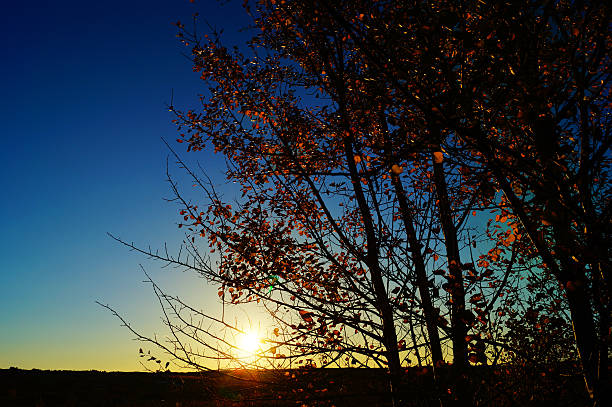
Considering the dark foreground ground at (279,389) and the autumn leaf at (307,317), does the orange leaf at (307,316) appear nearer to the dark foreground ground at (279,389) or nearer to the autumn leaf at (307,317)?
the autumn leaf at (307,317)

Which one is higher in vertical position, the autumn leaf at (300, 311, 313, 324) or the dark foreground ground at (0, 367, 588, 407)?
the autumn leaf at (300, 311, 313, 324)

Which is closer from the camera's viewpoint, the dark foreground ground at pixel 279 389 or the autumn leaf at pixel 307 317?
the dark foreground ground at pixel 279 389

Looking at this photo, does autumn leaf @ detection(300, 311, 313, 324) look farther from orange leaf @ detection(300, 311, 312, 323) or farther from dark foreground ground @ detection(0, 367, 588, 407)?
dark foreground ground @ detection(0, 367, 588, 407)

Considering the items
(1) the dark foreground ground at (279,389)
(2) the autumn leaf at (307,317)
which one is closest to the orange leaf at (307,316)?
(2) the autumn leaf at (307,317)

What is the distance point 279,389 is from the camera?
15.2 feet

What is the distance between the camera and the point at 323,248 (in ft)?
17.0

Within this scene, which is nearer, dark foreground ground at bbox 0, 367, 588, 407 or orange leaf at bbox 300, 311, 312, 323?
dark foreground ground at bbox 0, 367, 588, 407

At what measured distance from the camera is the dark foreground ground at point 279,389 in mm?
4074

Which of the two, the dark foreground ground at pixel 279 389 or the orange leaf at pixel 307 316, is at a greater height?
the orange leaf at pixel 307 316

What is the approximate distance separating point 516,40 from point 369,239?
11.1ft

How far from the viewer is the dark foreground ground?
4.07m

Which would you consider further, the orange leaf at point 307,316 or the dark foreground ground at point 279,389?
the orange leaf at point 307,316

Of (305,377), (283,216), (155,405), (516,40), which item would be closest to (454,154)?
(516,40)

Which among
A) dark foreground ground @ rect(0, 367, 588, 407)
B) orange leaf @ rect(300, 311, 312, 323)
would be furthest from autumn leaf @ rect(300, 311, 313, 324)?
dark foreground ground @ rect(0, 367, 588, 407)
